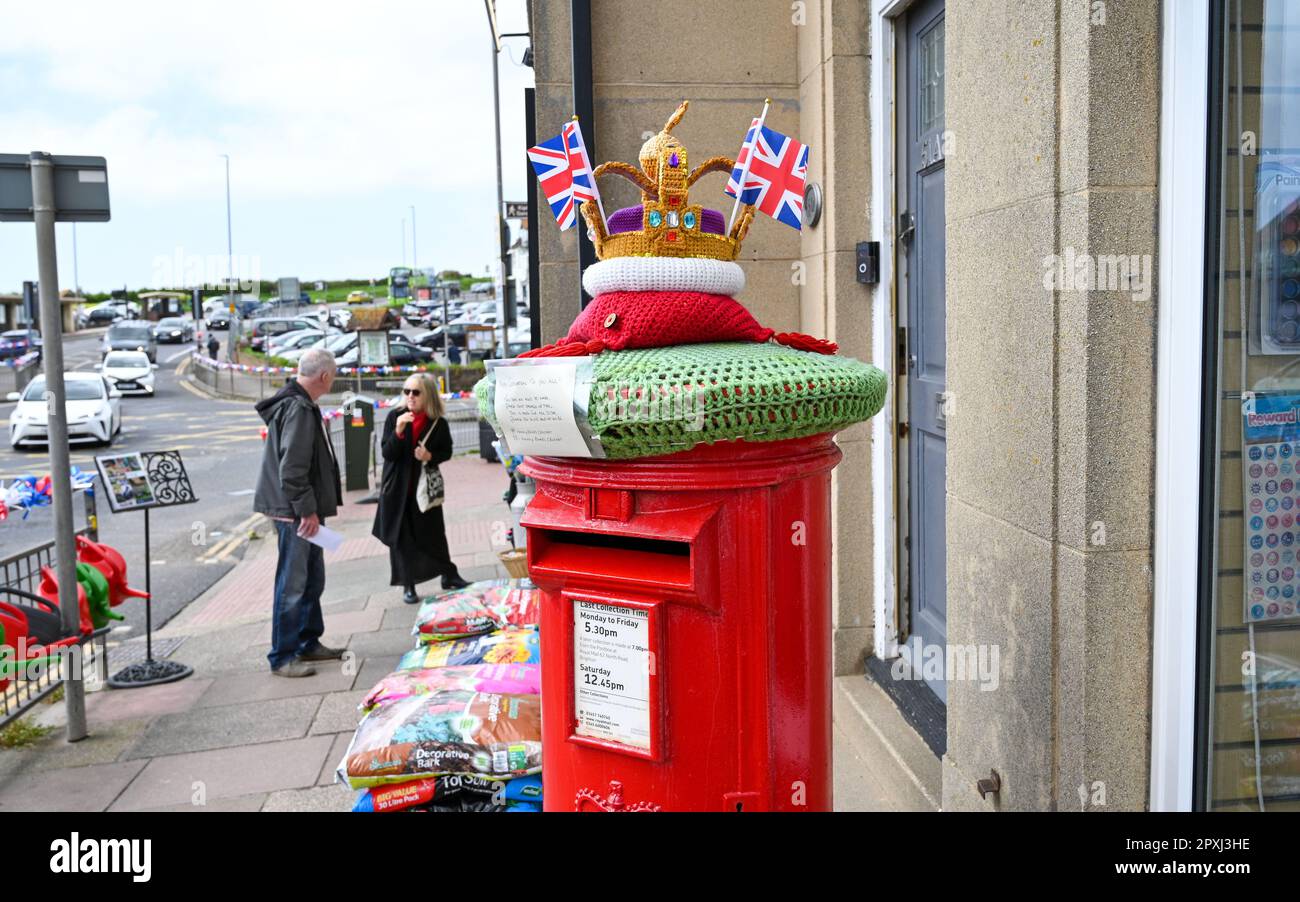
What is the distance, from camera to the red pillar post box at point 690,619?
2404 mm

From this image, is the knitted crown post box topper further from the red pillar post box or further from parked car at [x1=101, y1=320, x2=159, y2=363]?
parked car at [x1=101, y1=320, x2=159, y2=363]

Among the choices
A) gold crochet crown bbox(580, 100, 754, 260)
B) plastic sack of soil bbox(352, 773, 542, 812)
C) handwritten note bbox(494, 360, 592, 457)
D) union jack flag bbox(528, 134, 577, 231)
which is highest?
union jack flag bbox(528, 134, 577, 231)

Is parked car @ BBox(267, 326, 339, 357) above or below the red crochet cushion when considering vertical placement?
above

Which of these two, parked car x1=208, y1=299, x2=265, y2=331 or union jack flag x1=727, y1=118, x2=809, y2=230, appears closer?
union jack flag x1=727, y1=118, x2=809, y2=230

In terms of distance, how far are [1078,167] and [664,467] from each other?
138 cm

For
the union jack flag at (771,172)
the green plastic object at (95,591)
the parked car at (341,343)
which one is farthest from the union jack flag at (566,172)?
the parked car at (341,343)

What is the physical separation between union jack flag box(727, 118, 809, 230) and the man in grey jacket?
4.39m

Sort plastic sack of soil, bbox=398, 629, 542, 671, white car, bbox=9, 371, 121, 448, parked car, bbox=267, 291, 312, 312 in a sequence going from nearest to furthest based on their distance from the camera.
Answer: plastic sack of soil, bbox=398, 629, 542, 671 → white car, bbox=9, 371, 121, 448 → parked car, bbox=267, 291, 312, 312

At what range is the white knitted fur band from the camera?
263cm

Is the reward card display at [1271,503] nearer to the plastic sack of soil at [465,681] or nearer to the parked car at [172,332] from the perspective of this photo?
the plastic sack of soil at [465,681]

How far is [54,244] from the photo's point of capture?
5.75m

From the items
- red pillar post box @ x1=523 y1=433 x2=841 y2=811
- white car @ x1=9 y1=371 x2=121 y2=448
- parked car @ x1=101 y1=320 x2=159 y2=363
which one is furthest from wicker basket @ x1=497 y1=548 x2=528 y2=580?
parked car @ x1=101 y1=320 x2=159 y2=363
